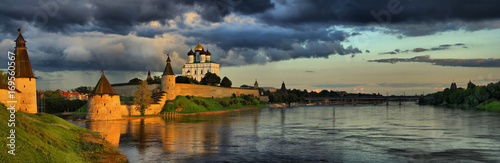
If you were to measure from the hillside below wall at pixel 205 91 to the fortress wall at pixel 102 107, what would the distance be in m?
28.6

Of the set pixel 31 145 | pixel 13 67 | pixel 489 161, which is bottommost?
pixel 489 161

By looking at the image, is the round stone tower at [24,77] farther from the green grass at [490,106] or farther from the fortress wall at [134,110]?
the green grass at [490,106]

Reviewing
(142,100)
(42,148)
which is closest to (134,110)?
(142,100)

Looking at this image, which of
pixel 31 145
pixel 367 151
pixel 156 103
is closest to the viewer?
pixel 31 145

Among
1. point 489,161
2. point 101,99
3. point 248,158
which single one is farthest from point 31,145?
point 101,99

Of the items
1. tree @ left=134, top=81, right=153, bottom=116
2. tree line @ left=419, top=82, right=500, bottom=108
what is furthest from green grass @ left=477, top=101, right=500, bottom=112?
tree @ left=134, top=81, right=153, bottom=116

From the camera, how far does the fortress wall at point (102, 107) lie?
54.5 metres

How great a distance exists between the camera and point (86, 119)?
54.4 meters

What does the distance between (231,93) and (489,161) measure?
318ft

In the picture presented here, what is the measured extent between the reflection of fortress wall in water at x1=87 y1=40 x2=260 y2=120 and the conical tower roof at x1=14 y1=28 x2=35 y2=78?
11.5 metres

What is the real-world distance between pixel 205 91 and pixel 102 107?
45985mm

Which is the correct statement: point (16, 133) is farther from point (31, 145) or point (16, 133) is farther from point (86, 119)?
point (86, 119)

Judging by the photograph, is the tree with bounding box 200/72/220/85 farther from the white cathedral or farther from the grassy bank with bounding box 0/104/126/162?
the grassy bank with bounding box 0/104/126/162

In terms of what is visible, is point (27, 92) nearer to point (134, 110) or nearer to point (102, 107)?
point (102, 107)
